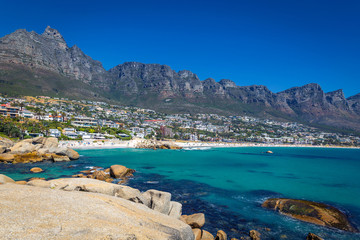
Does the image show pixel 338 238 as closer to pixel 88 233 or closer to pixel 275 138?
pixel 88 233

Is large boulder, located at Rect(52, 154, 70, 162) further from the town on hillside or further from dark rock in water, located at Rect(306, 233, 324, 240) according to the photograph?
dark rock in water, located at Rect(306, 233, 324, 240)

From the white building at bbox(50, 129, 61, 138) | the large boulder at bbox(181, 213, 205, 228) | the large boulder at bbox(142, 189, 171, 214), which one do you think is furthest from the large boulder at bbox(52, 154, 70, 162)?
the white building at bbox(50, 129, 61, 138)

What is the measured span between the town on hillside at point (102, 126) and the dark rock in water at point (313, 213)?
247 ft

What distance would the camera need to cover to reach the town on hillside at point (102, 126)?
266 ft

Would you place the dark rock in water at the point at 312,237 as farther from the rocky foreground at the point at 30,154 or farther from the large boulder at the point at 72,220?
the rocky foreground at the point at 30,154

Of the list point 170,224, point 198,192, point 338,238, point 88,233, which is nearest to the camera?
point 88,233

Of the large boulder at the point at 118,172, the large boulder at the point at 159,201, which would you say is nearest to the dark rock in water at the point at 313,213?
the large boulder at the point at 159,201

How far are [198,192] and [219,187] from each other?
4316 millimetres

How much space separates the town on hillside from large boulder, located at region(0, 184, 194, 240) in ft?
232

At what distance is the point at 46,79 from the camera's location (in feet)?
596

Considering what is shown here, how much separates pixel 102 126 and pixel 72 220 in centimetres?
11741

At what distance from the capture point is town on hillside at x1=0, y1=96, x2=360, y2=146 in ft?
266

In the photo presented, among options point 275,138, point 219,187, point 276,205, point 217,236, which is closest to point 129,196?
point 217,236

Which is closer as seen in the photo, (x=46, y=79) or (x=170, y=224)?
(x=170, y=224)
